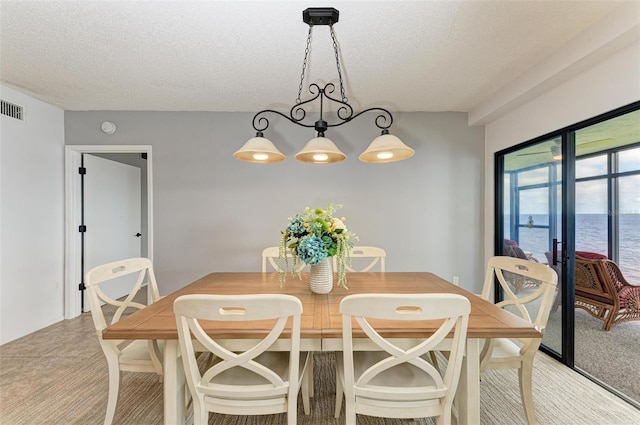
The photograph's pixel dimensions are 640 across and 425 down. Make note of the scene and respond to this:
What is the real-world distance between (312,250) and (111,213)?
361cm

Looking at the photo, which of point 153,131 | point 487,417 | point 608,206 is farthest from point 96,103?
point 608,206

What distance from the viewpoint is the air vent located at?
8.66 feet

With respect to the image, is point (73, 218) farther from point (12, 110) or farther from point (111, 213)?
point (12, 110)

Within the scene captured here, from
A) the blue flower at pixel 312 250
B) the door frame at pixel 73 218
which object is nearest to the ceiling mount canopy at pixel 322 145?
the blue flower at pixel 312 250

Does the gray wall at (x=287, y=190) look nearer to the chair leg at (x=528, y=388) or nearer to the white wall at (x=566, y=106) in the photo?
the white wall at (x=566, y=106)

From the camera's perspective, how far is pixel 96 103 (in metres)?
3.04

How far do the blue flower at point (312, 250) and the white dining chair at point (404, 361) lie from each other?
0.46 metres

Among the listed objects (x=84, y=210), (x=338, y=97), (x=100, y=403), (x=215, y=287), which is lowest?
A: (x=100, y=403)

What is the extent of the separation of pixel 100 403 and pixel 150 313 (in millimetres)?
1078

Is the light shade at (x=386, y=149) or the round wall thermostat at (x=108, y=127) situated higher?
the round wall thermostat at (x=108, y=127)

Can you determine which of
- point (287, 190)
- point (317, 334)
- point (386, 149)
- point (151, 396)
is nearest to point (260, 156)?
point (386, 149)

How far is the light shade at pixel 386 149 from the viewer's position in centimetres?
164

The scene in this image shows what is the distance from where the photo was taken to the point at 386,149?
1.65m

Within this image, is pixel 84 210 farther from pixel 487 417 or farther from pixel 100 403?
pixel 487 417
